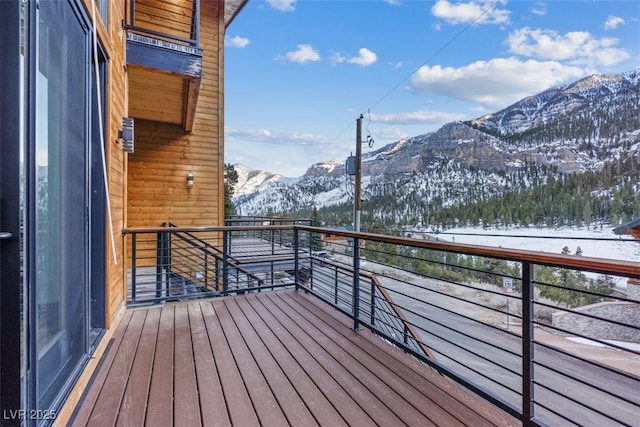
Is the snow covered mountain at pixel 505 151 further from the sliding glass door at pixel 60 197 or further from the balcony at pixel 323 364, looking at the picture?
the sliding glass door at pixel 60 197

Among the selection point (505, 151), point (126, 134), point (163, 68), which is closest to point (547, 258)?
point (126, 134)

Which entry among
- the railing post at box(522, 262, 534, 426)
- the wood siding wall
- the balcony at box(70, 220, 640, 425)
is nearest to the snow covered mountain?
the wood siding wall

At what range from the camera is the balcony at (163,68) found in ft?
12.9

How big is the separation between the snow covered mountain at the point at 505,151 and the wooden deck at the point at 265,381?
27.5 feet

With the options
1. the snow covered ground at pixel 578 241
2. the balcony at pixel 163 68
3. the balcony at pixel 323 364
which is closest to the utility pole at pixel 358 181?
the snow covered ground at pixel 578 241

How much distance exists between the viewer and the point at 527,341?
4.56 feet

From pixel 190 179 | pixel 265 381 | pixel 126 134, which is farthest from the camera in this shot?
pixel 190 179

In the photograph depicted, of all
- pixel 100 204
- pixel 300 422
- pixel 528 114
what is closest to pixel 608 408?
pixel 300 422

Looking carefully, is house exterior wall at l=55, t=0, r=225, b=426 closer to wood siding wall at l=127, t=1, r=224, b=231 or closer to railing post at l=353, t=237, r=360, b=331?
wood siding wall at l=127, t=1, r=224, b=231

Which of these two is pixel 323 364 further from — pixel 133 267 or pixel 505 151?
pixel 505 151

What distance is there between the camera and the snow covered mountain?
47.6 feet

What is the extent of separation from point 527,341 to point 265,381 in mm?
1348

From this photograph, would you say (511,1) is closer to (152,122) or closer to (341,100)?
(341,100)

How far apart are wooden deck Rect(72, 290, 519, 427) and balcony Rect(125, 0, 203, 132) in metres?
3.09
